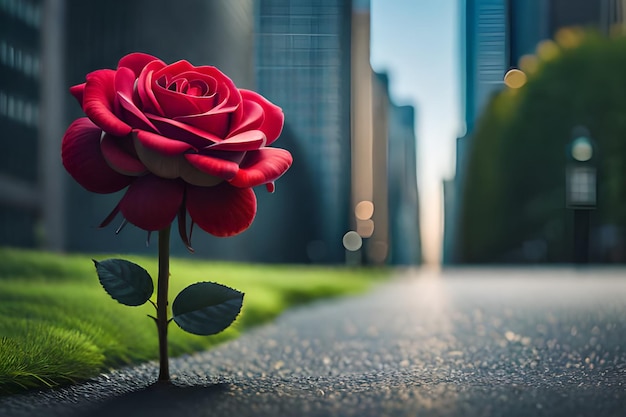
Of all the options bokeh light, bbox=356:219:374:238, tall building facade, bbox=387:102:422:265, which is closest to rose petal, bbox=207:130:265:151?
bokeh light, bbox=356:219:374:238

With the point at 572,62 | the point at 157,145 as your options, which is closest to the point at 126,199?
the point at 157,145

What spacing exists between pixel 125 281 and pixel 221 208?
24cm

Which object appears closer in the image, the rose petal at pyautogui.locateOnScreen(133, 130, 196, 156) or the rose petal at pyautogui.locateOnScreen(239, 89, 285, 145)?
the rose petal at pyautogui.locateOnScreen(133, 130, 196, 156)

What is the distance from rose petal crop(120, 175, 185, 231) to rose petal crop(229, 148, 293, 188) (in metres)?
0.12

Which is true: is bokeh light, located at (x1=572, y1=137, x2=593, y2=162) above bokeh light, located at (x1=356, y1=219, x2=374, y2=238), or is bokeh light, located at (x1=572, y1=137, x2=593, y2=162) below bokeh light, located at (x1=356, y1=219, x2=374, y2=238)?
above

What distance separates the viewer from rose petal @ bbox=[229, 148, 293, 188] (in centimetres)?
125

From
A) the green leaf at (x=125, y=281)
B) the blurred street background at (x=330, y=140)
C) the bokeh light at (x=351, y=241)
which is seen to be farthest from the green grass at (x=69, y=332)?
the bokeh light at (x=351, y=241)

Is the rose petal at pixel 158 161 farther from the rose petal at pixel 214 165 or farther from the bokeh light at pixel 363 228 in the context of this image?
the bokeh light at pixel 363 228

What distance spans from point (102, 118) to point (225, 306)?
1.37 feet

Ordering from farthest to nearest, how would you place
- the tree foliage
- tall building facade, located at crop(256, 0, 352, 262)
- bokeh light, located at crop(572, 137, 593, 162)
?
the tree foliage
bokeh light, located at crop(572, 137, 593, 162)
tall building facade, located at crop(256, 0, 352, 262)

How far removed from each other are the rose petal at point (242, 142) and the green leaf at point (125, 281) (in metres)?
0.29

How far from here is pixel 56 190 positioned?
1614 cm

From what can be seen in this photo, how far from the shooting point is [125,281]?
1344 millimetres

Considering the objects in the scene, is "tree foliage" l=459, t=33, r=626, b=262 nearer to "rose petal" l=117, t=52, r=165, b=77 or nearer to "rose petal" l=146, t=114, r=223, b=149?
"rose petal" l=117, t=52, r=165, b=77
